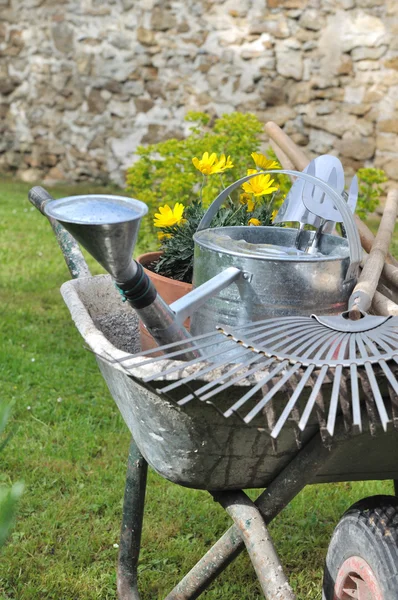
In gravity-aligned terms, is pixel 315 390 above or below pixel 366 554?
above

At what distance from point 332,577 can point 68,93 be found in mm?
5631

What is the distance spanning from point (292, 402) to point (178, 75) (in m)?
5.26

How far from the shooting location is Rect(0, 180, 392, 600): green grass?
5.93 feet

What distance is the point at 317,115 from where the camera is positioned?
5281 millimetres

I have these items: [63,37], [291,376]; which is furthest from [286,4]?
[291,376]

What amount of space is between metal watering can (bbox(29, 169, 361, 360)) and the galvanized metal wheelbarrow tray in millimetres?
87

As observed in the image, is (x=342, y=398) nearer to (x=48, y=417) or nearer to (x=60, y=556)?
(x=60, y=556)

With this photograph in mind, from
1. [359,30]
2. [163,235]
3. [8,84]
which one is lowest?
[8,84]

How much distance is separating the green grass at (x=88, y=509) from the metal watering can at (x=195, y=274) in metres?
0.92

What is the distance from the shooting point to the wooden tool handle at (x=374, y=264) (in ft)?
3.43

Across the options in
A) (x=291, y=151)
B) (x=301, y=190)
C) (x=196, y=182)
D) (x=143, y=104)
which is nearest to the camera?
(x=301, y=190)

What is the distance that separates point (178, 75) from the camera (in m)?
5.74

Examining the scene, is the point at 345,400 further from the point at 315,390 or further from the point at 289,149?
the point at 289,149

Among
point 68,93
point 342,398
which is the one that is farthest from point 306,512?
point 68,93
